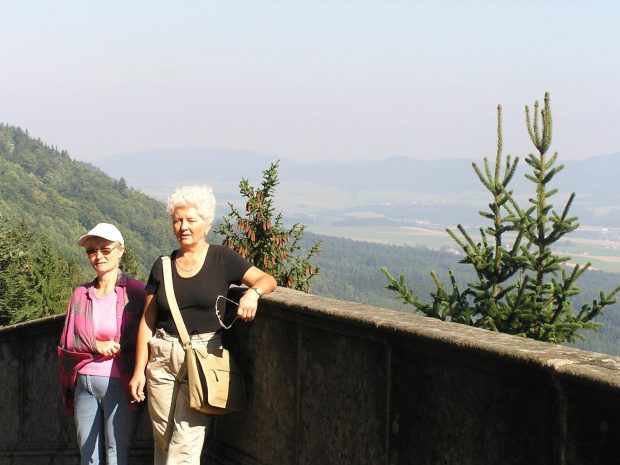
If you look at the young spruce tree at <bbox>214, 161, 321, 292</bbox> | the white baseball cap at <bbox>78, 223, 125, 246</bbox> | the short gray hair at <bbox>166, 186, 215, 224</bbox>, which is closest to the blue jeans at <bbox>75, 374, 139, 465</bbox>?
the white baseball cap at <bbox>78, 223, 125, 246</bbox>

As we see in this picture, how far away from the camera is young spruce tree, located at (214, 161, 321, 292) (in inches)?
779

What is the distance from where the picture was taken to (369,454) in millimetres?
2979

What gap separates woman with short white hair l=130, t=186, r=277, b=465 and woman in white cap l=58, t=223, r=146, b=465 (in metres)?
0.25

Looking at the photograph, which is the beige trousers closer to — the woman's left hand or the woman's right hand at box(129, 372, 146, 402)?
the woman's right hand at box(129, 372, 146, 402)

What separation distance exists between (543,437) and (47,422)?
3.81m

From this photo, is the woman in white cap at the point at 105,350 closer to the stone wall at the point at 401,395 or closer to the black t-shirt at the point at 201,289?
the black t-shirt at the point at 201,289

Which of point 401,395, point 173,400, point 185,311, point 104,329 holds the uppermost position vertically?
point 185,311

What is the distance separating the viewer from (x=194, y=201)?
3.28m

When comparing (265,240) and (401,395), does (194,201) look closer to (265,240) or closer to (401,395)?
(401,395)

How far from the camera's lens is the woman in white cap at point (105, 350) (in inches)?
141

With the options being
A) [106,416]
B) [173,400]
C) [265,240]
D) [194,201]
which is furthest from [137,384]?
[265,240]

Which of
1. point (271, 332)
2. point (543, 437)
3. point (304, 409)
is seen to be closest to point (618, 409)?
point (543, 437)

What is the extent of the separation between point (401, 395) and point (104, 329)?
57.5 inches

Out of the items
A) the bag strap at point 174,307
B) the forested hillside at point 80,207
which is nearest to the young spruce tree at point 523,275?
the bag strap at point 174,307
